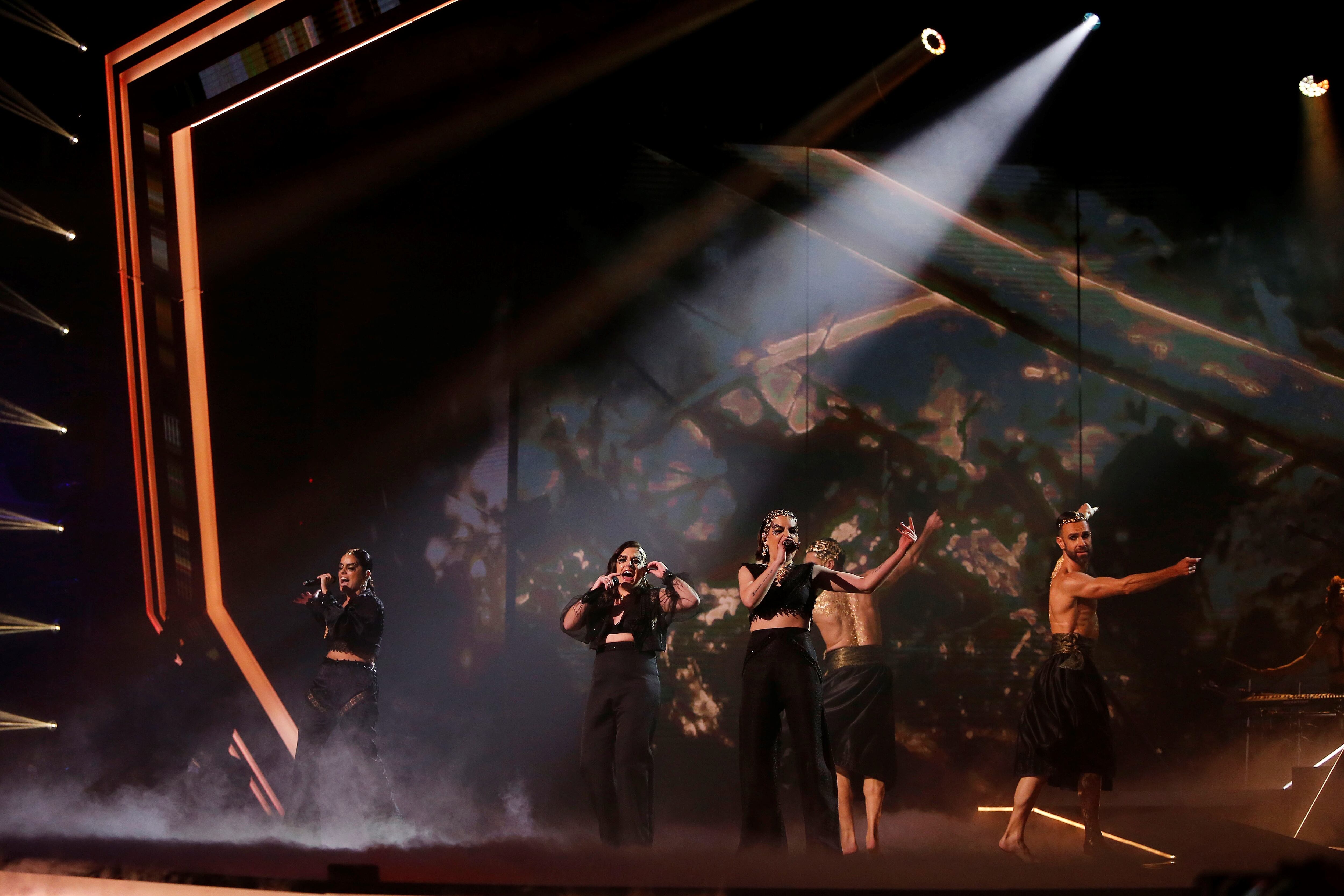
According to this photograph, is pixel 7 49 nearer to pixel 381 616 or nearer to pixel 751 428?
pixel 381 616

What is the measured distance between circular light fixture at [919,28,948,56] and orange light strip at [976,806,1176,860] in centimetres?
407

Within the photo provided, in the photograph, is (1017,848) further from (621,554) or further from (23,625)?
(23,625)

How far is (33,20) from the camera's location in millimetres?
5148

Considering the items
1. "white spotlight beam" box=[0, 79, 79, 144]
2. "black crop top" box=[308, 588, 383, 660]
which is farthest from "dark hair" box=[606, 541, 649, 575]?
"white spotlight beam" box=[0, 79, 79, 144]

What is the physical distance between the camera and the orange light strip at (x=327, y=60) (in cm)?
493

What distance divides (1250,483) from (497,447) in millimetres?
4198

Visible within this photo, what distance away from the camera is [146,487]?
534 centimetres

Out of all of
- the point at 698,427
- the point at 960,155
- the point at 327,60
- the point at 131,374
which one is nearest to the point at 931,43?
the point at 960,155

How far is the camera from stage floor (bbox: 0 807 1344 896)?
397 centimetres

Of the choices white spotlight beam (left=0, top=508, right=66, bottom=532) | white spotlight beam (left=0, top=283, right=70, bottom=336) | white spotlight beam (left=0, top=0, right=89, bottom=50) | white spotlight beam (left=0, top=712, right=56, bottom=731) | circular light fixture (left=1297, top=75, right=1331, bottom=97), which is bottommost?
white spotlight beam (left=0, top=712, right=56, bottom=731)

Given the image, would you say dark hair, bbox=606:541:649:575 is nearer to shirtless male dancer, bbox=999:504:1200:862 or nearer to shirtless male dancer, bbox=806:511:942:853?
shirtless male dancer, bbox=806:511:942:853

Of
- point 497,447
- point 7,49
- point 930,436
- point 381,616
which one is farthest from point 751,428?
point 7,49

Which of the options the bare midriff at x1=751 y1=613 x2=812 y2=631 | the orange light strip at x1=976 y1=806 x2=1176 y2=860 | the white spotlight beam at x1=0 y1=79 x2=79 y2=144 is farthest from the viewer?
the white spotlight beam at x1=0 y1=79 x2=79 y2=144

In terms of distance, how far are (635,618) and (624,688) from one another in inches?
13.2
